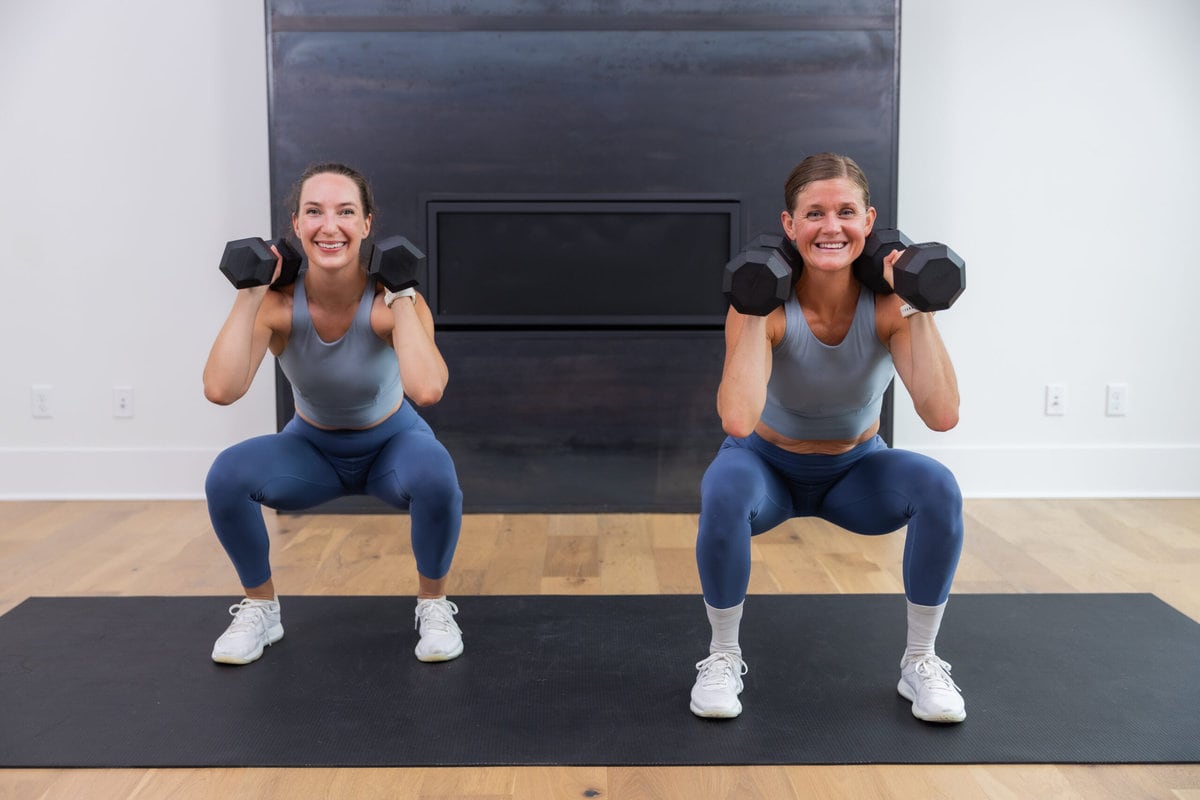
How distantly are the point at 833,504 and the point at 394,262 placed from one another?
98cm

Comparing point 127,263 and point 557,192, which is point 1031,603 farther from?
point 127,263

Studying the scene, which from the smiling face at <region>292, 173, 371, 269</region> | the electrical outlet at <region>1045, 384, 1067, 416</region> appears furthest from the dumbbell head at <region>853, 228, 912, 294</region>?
the electrical outlet at <region>1045, 384, 1067, 416</region>

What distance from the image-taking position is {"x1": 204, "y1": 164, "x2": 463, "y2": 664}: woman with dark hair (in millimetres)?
2113

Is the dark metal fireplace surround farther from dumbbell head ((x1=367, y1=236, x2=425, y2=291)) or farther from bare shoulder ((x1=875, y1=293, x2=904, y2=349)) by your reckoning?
bare shoulder ((x1=875, y1=293, x2=904, y2=349))

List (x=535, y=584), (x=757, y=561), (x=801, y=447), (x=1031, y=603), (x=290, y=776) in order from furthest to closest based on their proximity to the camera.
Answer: (x=757, y=561)
(x=535, y=584)
(x=1031, y=603)
(x=801, y=447)
(x=290, y=776)

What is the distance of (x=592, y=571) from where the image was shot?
283 cm

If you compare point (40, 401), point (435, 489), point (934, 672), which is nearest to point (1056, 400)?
point (934, 672)

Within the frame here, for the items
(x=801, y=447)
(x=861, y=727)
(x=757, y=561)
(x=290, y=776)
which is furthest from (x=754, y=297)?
(x=757, y=561)

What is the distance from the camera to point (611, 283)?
3412mm

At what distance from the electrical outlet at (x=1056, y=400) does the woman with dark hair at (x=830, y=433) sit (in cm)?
186

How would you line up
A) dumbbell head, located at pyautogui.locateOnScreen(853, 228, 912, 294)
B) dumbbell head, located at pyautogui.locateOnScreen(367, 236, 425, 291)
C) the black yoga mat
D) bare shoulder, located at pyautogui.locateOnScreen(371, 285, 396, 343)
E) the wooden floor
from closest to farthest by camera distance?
the wooden floor
the black yoga mat
dumbbell head, located at pyautogui.locateOnScreen(853, 228, 912, 294)
dumbbell head, located at pyautogui.locateOnScreen(367, 236, 425, 291)
bare shoulder, located at pyautogui.locateOnScreen(371, 285, 396, 343)

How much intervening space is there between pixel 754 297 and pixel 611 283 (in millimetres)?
1633

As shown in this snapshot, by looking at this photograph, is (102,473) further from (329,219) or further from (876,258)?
(876,258)

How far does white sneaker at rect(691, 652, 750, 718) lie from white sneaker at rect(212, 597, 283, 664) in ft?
2.93
